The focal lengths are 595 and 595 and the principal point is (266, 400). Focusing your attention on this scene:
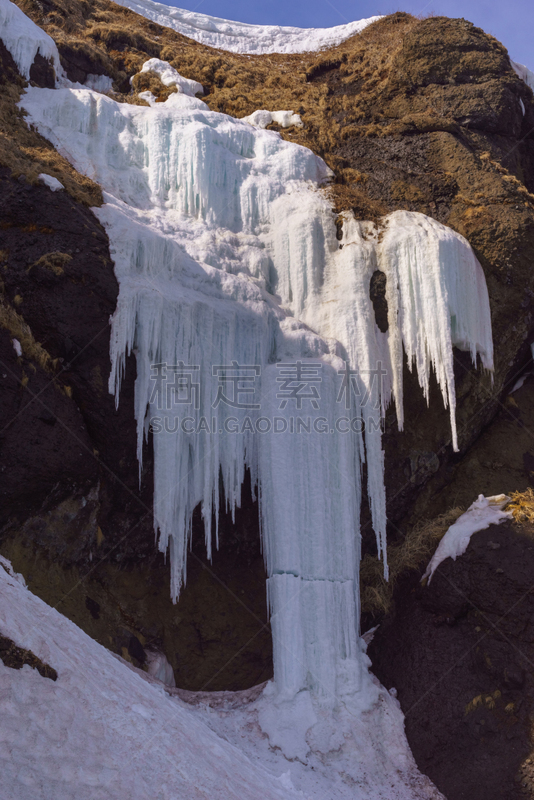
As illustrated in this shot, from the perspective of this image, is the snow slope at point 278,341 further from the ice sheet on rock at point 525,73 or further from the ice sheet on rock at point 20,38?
the ice sheet on rock at point 525,73

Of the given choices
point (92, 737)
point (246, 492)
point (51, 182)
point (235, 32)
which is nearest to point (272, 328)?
point (246, 492)

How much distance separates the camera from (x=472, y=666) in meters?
7.88

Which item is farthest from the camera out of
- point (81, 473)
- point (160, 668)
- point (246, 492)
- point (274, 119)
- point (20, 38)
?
point (274, 119)

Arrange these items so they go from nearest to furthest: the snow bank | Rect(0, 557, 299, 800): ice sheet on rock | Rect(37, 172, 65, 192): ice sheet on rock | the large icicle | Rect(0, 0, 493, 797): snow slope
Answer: Rect(0, 557, 299, 800): ice sheet on rock, Rect(0, 0, 493, 797): snow slope, the large icicle, Rect(37, 172, 65, 192): ice sheet on rock, the snow bank

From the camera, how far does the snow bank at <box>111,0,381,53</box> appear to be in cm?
1908

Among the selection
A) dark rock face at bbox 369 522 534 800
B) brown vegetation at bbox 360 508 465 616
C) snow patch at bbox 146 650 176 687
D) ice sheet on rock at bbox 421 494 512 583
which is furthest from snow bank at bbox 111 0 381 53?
snow patch at bbox 146 650 176 687

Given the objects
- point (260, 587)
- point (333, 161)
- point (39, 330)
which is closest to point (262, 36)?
point (333, 161)

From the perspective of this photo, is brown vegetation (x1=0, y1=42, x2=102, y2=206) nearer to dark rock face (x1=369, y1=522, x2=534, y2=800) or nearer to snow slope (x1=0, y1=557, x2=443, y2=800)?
snow slope (x1=0, y1=557, x2=443, y2=800)

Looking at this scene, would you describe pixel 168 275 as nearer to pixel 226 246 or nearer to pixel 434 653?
pixel 226 246

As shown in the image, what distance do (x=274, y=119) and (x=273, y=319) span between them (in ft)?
18.9

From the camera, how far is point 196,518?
9.43m

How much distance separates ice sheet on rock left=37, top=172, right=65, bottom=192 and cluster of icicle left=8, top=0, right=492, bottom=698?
30.0 inches

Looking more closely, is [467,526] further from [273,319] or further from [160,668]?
[160,668]

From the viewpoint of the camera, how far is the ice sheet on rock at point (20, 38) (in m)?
10.9
